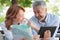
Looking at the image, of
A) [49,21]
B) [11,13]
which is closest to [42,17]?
[49,21]

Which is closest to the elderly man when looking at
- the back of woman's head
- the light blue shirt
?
the light blue shirt

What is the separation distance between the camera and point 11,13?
13.3ft

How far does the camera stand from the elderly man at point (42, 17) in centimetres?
409

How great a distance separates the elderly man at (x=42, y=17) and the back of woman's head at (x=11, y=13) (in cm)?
20

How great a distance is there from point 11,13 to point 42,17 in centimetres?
42

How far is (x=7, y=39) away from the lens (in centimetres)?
411

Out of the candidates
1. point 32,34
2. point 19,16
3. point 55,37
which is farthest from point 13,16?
point 55,37

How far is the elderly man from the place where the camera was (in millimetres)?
4086

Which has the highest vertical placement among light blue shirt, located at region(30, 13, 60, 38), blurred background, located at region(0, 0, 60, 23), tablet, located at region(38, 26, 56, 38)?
blurred background, located at region(0, 0, 60, 23)

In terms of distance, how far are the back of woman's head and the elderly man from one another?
20 centimetres

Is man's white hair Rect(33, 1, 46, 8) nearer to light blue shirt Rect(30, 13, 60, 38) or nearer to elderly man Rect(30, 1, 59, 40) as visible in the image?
elderly man Rect(30, 1, 59, 40)

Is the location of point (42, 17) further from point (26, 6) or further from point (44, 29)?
point (26, 6)

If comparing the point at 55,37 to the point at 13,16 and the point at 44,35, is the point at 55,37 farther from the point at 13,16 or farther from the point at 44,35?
the point at 13,16

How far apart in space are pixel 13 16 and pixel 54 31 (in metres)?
0.59
